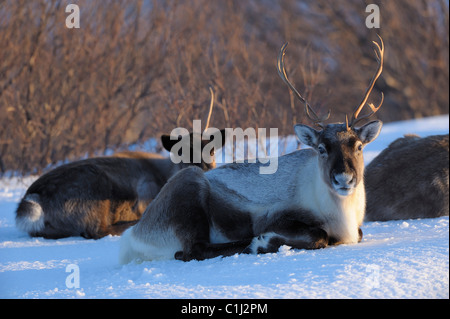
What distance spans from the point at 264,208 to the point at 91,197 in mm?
2765

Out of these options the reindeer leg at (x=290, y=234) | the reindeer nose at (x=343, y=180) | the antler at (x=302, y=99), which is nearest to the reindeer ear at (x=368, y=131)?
the antler at (x=302, y=99)

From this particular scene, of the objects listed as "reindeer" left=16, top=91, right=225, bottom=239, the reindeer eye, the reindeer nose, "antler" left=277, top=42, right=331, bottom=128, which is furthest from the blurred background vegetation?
the reindeer nose

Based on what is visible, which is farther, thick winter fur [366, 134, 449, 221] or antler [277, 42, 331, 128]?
thick winter fur [366, 134, 449, 221]

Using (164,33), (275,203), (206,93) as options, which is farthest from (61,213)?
(164,33)

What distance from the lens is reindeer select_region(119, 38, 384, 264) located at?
198 inches

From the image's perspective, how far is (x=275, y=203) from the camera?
209 inches

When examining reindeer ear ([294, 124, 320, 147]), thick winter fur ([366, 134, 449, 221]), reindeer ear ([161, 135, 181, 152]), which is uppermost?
reindeer ear ([161, 135, 181, 152])

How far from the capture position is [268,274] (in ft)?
A: 13.9

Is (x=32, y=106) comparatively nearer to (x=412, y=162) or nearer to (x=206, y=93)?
(x=206, y=93)

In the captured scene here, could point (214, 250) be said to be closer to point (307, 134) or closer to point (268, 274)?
point (268, 274)

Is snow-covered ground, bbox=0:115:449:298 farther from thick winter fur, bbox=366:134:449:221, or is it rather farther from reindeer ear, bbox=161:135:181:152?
reindeer ear, bbox=161:135:181:152

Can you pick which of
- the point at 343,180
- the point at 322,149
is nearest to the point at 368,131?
the point at 322,149

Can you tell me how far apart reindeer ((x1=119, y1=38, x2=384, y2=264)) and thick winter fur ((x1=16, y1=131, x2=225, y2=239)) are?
189 cm
